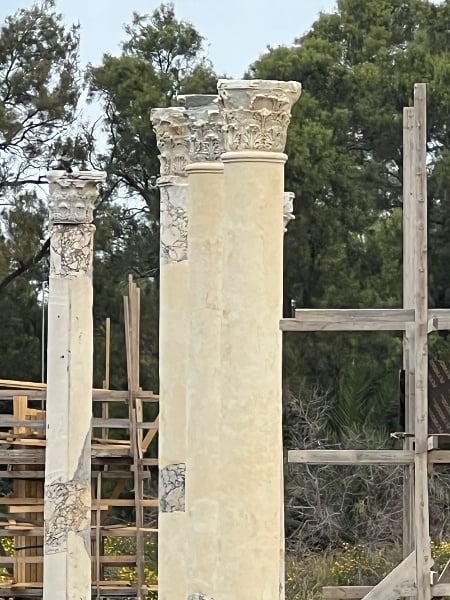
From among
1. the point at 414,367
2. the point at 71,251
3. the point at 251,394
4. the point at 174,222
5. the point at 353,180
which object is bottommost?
the point at 251,394

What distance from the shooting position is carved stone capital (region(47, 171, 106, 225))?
17062 mm

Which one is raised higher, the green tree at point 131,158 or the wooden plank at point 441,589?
the green tree at point 131,158

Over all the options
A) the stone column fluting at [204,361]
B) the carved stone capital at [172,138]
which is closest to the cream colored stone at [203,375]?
the stone column fluting at [204,361]

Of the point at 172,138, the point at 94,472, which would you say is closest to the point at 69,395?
the point at 172,138

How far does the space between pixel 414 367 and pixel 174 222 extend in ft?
15.7

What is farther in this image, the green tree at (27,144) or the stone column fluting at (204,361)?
the green tree at (27,144)

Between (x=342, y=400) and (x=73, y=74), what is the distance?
7.96m

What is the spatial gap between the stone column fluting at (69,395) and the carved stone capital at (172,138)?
2.34 meters

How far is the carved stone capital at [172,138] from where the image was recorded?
14.7m

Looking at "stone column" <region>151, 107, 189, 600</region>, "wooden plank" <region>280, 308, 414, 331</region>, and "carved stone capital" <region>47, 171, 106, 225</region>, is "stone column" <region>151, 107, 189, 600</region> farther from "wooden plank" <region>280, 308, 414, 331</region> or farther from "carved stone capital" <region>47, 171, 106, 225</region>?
"wooden plank" <region>280, 308, 414, 331</region>

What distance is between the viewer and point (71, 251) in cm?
1702

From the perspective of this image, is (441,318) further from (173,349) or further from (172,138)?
(172,138)

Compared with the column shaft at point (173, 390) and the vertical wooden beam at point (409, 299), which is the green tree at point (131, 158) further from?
the vertical wooden beam at point (409, 299)

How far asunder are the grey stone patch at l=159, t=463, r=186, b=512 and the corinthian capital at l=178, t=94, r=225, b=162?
9.20 feet
